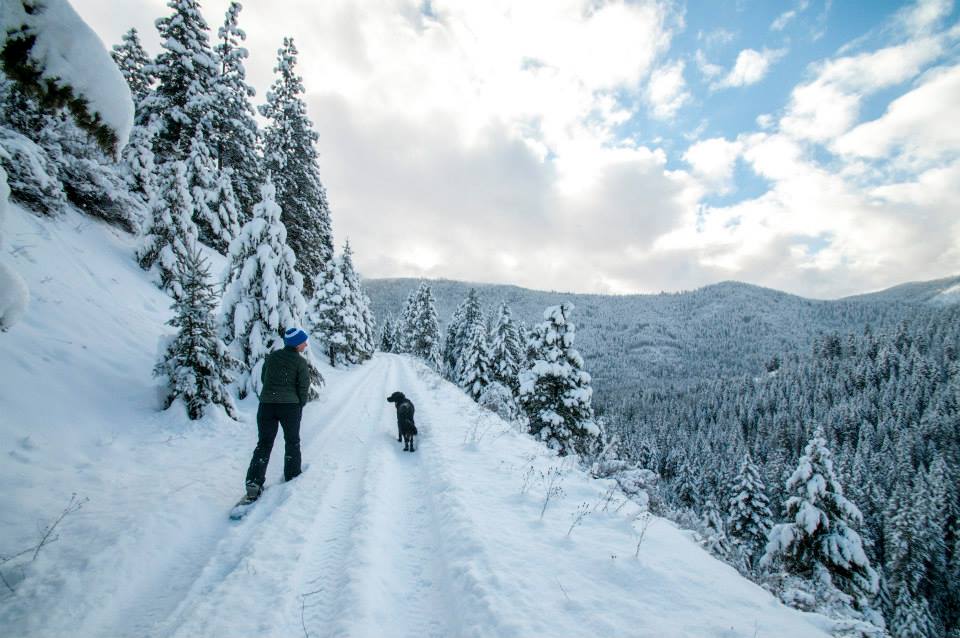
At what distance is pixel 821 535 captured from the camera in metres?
17.8

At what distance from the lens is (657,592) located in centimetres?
344

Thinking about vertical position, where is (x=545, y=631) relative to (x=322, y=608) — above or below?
above

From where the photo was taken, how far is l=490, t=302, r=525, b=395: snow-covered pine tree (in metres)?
33.7

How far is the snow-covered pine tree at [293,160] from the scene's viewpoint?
2219 cm

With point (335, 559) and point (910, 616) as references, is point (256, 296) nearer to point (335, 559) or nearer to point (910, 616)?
point (335, 559)

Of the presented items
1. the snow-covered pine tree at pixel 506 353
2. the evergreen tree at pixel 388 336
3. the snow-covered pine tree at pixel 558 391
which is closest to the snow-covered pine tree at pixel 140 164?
the snow-covered pine tree at pixel 558 391

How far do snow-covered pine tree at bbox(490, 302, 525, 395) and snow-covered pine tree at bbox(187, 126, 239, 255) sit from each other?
71.7ft

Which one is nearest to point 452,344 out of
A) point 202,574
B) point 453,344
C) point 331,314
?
point 453,344

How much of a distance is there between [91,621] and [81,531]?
162 centimetres

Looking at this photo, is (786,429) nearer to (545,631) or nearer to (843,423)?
(843,423)

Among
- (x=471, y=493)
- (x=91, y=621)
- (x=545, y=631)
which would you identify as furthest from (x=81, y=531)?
(x=545, y=631)

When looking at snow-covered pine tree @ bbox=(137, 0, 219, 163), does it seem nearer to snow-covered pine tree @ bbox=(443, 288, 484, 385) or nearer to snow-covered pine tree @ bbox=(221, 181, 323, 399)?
snow-covered pine tree @ bbox=(221, 181, 323, 399)

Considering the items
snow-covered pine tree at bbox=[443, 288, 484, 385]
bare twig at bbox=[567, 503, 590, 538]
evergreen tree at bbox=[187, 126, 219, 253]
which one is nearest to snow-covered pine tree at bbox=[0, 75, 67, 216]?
evergreen tree at bbox=[187, 126, 219, 253]

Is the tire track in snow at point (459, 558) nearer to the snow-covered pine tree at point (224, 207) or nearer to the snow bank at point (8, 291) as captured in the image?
the snow bank at point (8, 291)
